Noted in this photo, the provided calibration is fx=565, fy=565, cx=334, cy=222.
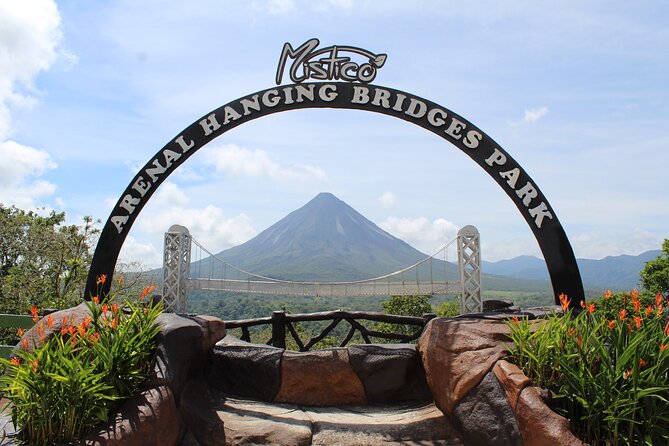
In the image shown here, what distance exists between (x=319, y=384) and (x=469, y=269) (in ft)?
12.9

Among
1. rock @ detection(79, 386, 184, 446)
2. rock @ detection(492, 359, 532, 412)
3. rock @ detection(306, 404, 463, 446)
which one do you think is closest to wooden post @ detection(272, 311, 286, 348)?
rock @ detection(306, 404, 463, 446)

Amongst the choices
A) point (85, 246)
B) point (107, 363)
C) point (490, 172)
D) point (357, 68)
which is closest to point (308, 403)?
point (107, 363)

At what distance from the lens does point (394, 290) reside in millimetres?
14125

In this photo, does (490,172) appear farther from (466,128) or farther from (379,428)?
(379,428)

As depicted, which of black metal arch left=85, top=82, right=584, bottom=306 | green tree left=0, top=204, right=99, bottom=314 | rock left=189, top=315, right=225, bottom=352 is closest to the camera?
rock left=189, top=315, right=225, bottom=352

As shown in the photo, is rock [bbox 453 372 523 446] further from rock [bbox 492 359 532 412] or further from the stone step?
the stone step

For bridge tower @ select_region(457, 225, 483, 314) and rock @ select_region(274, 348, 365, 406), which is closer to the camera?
rock @ select_region(274, 348, 365, 406)

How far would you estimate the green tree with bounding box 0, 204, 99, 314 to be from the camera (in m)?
18.4

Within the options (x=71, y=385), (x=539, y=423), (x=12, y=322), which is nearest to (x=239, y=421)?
(x=71, y=385)

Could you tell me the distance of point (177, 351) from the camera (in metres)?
5.84

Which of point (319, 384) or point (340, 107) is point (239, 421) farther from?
point (340, 107)

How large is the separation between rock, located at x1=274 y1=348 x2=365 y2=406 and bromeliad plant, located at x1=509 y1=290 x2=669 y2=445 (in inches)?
80.0

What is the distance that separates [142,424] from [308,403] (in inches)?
89.8

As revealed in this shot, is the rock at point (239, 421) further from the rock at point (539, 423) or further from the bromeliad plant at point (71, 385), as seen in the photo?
the rock at point (539, 423)
